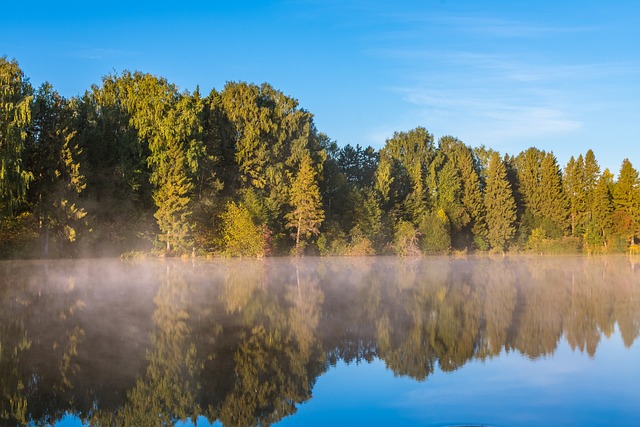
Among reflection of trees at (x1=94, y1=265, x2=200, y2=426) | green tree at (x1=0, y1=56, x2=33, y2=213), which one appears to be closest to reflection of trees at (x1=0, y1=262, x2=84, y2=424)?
reflection of trees at (x1=94, y1=265, x2=200, y2=426)

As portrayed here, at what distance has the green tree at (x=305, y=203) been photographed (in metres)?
47.8

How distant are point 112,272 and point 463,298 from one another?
15.8 m

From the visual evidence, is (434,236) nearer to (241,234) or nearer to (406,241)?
(406,241)

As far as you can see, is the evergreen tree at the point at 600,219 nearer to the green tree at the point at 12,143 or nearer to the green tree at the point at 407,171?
the green tree at the point at 407,171

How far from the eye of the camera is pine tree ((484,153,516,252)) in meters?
62.3

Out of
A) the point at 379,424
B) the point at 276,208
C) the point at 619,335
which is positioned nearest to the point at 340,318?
the point at 619,335

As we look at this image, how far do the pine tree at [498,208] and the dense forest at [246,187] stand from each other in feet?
0.45

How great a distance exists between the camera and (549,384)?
8.52 m

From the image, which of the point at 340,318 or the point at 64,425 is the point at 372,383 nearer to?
the point at 64,425

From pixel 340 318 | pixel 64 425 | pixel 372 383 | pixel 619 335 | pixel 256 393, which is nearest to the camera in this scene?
pixel 64 425

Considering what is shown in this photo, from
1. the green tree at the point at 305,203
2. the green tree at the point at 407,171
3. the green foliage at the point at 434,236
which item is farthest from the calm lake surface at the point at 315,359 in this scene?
the green tree at the point at 407,171

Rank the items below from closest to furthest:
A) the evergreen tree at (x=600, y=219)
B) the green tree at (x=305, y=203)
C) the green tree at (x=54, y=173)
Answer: the green tree at (x=54, y=173) → the green tree at (x=305, y=203) → the evergreen tree at (x=600, y=219)

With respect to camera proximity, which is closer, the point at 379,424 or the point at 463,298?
the point at 379,424

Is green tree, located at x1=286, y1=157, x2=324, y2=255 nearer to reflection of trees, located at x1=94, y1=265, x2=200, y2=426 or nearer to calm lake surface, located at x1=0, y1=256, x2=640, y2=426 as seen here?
calm lake surface, located at x1=0, y1=256, x2=640, y2=426
